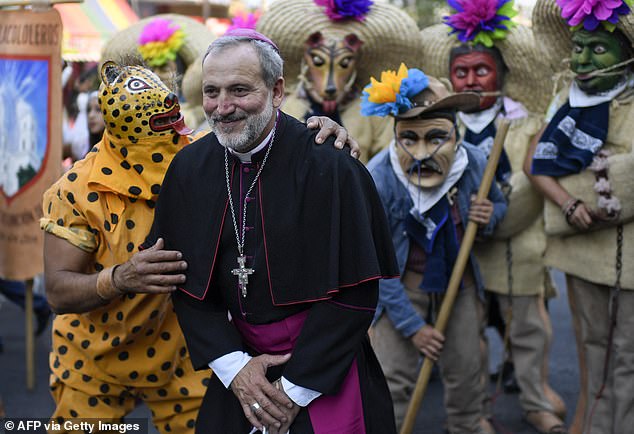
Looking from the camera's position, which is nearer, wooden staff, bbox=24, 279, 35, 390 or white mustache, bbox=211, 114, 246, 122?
white mustache, bbox=211, 114, 246, 122

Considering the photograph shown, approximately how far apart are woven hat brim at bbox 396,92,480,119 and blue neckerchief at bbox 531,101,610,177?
19.5 inches

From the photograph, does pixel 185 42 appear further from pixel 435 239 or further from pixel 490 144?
pixel 435 239

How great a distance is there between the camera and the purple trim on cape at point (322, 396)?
292 centimetres

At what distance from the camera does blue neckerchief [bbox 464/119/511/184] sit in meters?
5.06

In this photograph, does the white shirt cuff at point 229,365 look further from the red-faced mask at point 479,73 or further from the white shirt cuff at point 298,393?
the red-faced mask at point 479,73

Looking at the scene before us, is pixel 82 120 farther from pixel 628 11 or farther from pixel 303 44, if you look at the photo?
pixel 628 11

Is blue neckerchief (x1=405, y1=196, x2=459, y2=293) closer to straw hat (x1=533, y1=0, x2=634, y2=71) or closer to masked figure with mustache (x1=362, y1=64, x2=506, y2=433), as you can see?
masked figure with mustache (x1=362, y1=64, x2=506, y2=433)

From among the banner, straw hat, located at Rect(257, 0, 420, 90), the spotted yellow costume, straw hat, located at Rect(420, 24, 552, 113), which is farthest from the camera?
straw hat, located at Rect(257, 0, 420, 90)

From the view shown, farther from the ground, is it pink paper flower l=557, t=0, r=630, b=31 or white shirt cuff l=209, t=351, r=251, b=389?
pink paper flower l=557, t=0, r=630, b=31

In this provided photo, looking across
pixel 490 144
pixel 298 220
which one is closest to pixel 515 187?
pixel 490 144

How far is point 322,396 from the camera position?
292 cm

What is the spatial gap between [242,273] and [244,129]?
0.48 m

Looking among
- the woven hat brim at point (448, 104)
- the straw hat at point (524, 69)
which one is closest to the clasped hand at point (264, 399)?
the woven hat brim at point (448, 104)

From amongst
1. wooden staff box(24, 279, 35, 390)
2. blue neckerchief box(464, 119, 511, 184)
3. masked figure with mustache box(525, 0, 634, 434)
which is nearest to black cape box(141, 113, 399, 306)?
masked figure with mustache box(525, 0, 634, 434)
